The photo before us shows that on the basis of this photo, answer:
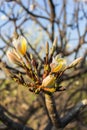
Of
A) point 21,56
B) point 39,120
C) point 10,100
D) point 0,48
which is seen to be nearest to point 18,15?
point 0,48

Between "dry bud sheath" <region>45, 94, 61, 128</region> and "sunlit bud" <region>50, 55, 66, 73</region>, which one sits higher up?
"sunlit bud" <region>50, 55, 66, 73</region>

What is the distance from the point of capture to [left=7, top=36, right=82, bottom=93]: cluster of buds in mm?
1068

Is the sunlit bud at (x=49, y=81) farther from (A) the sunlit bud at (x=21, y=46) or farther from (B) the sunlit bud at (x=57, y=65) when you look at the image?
(A) the sunlit bud at (x=21, y=46)

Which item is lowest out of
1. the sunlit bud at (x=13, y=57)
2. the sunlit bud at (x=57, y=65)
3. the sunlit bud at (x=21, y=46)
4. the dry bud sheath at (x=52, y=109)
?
the dry bud sheath at (x=52, y=109)

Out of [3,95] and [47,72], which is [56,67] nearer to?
[47,72]

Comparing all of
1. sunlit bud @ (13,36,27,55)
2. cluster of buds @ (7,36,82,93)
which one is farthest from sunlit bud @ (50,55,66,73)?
sunlit bud @ (13,36,27,55)

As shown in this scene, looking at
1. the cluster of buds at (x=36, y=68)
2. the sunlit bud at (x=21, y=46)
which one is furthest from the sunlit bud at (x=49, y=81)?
the sunlit bud at (x=21, y=46)

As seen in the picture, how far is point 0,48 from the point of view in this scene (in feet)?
11.6

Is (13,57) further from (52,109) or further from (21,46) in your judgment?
(52,109)

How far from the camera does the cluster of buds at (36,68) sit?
1.07 metres

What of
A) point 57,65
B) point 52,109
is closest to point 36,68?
point 57,65

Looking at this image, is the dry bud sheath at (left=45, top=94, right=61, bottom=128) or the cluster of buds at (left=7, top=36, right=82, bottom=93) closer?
the cluster of buds at (left=7, top=36, right=82, bottom=93)

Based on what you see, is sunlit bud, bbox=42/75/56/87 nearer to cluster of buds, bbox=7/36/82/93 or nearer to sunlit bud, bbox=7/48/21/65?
cluster of buds, bbox=7/36/82/93

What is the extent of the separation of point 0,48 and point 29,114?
1.02 meters
